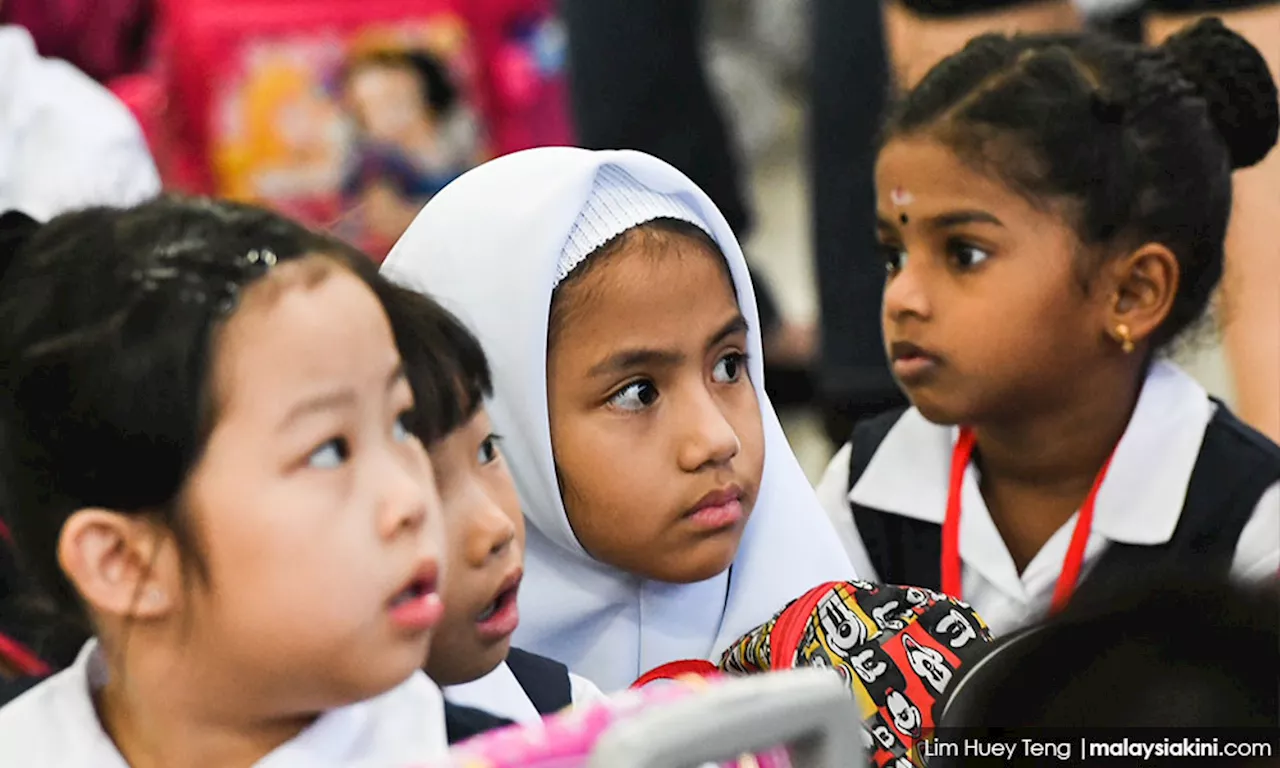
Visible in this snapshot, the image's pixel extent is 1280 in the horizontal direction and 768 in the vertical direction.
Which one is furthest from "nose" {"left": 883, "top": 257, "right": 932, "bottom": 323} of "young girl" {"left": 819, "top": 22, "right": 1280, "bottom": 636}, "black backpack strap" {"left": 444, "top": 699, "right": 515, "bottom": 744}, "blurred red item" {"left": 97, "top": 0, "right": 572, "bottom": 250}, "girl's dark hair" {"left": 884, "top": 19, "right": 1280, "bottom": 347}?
"blurred red item" {"left": 97, "top": 0, "right": 572, "bottom": 250}

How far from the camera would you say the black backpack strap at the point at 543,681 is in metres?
1.14

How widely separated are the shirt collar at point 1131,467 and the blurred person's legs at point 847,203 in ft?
2.62

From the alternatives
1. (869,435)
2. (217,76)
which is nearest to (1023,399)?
(869,435)

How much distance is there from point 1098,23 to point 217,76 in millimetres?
1748

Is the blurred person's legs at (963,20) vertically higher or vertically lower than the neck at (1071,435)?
higher

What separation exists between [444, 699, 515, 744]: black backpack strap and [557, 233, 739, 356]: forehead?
12.2 inches

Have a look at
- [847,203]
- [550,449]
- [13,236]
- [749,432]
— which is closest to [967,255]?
[749,432]

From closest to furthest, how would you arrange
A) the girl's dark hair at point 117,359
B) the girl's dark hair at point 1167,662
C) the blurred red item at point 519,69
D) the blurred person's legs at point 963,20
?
the girl's dark hair at point 1167,662 < the girl's dark hair at point 117,359 < the blurred person's legs at point 963,20 < the blurred red item at point 519,69

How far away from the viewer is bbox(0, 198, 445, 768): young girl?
0.89m

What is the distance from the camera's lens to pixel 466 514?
107cm

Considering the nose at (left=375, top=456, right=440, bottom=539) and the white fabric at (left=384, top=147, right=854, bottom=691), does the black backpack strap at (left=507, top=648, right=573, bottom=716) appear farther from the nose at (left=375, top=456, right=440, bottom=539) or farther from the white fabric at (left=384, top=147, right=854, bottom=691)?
the nose at (left=375, top=456, right=440, bottom=539)

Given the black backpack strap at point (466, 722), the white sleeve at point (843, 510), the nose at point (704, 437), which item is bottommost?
the white sleeve at point (843, 510)

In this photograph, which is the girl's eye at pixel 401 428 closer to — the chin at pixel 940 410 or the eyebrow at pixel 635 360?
the eyebrow at pixel 635 360

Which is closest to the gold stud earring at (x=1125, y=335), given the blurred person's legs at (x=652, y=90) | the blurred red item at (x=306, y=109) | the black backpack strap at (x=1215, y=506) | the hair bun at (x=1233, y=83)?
the black backpack strap at (x=1215, y=506)
